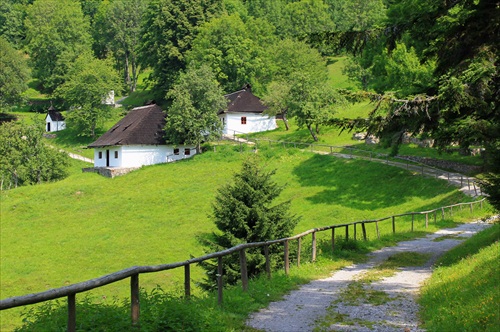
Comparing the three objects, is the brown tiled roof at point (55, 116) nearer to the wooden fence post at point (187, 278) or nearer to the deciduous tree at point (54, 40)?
the deciduous tree at point (54, 40)

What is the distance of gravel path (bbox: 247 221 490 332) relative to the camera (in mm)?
8828

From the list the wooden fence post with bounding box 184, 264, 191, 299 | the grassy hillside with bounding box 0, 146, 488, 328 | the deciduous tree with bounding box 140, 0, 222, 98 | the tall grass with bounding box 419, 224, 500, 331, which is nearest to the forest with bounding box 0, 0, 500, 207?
the deciduous tree with bounding box 140, 0, 222, 98

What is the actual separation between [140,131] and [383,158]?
82.2 feet

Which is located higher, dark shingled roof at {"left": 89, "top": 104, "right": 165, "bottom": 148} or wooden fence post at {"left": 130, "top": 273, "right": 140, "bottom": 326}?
dark shingled roof at {"left": 89, "top": 104, "right": 165, "bottom": 148}

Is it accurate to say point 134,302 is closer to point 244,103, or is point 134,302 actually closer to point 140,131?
point 140,131

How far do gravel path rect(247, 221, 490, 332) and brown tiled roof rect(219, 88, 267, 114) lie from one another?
49.9 m

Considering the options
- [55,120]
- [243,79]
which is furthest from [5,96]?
[243,79]

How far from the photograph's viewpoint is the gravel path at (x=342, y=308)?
29.0 feet

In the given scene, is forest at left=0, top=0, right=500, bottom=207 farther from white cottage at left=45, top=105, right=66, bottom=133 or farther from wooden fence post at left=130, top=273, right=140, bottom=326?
wooden fence post at left=130, top=273, right=140, bottom=326

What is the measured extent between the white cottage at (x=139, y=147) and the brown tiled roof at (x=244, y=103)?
29.6 feet

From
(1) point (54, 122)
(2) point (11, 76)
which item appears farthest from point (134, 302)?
(2) point (11, 76)

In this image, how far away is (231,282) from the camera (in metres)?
15.4

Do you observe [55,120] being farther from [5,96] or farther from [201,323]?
[201,323]

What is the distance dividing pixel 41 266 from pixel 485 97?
72.0ft
